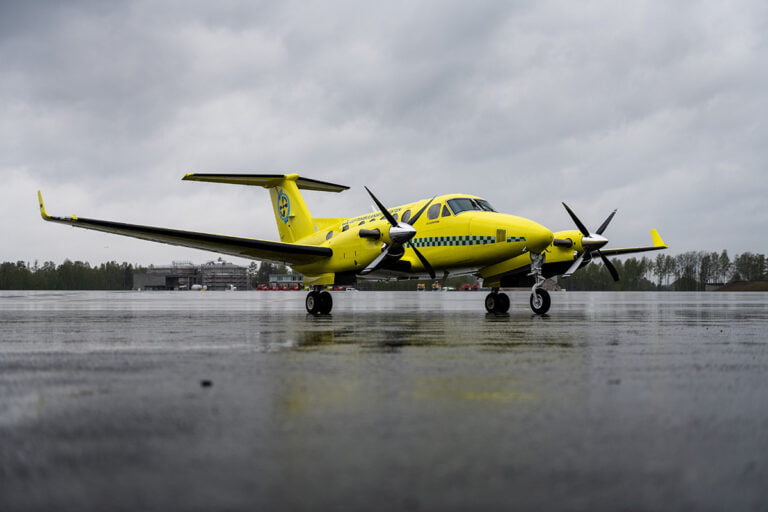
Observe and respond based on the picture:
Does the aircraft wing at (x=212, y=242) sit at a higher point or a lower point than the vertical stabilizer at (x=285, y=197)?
lower

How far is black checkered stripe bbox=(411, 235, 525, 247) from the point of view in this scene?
18.9 metres

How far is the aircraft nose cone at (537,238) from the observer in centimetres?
1845

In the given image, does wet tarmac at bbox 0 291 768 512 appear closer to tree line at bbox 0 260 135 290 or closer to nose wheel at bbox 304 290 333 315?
nose wheel at bbox 304 290 333 315

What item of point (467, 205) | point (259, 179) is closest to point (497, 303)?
point (467, 205)

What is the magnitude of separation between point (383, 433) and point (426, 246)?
641 inches

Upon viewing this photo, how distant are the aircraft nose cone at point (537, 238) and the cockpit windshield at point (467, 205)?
2.13 metres

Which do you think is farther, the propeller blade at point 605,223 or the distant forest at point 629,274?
the distant forest at point 629,274

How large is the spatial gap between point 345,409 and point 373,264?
1385 cm

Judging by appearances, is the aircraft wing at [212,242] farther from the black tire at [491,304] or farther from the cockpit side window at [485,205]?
the black tire at [491,304]

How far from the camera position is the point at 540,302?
780 inches

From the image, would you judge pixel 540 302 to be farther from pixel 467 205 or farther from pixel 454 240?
pixel 467 205

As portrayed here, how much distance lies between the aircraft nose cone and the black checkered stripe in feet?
0.81

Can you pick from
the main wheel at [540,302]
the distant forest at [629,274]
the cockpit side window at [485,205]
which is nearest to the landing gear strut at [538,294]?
the main wheel at [540,302]

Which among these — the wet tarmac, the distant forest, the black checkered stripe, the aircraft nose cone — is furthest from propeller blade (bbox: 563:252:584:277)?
the distant forest
